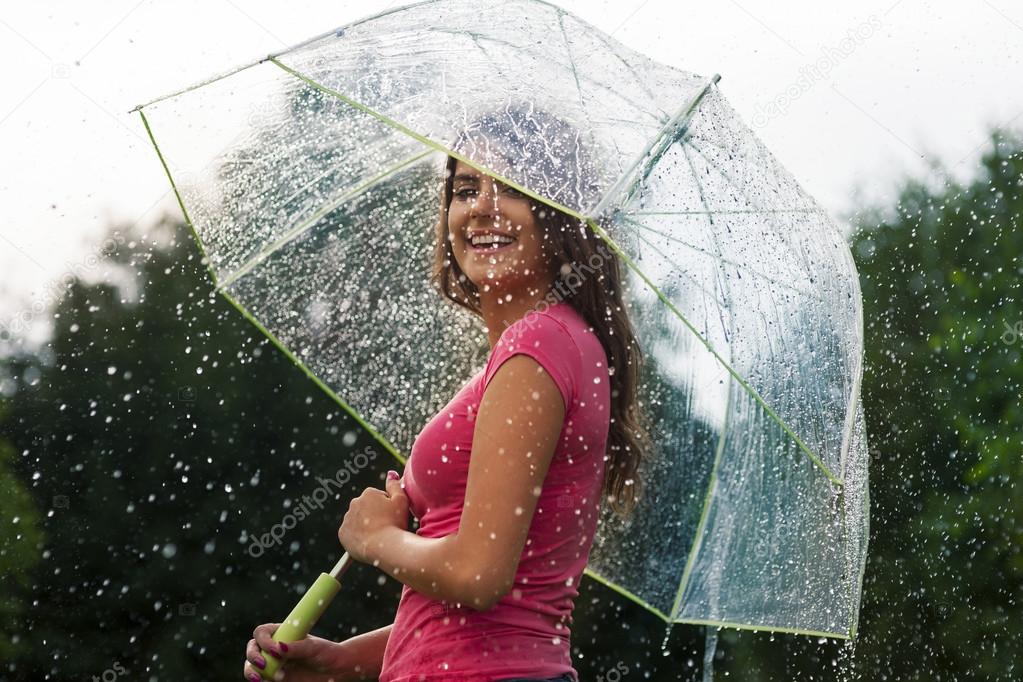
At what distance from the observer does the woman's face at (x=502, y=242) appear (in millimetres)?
2430

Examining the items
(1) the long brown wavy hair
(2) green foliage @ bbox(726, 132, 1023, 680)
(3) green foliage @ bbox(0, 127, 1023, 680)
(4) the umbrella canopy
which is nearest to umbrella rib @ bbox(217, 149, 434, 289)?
(4) the umbrella canopy

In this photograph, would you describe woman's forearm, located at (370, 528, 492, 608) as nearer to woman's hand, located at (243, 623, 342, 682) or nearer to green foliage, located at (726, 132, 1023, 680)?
woman's hand, located at (243, 623, 342, 682)

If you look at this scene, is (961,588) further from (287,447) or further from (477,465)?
(477,465)

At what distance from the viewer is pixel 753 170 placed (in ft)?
8.30

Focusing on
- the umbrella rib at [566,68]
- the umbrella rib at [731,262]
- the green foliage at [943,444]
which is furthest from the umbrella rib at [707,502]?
the green foliage at [943,444]

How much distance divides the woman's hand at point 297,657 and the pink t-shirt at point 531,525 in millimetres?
334

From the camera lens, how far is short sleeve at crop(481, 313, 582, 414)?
7.05 feet

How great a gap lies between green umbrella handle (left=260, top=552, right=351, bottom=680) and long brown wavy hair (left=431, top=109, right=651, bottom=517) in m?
0.64

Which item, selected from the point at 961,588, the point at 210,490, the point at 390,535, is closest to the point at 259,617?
the point at 210,490

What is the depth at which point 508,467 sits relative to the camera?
2.09 metres

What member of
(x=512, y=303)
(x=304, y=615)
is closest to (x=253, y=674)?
(x=304, y=615)

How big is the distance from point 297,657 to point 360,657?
17cm

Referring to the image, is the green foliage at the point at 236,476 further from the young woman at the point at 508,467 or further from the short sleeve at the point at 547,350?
the short sleeve at the point at 547,350

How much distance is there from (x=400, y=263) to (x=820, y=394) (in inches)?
52.6
